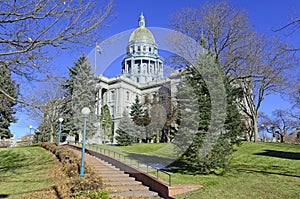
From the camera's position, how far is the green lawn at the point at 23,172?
325 inches

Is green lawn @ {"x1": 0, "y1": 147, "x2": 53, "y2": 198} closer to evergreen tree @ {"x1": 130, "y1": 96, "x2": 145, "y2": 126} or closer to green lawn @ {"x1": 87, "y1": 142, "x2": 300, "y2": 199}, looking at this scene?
green lawn @ {"x1": 87, "y1": 142, "x2": 300, "y2": 199}

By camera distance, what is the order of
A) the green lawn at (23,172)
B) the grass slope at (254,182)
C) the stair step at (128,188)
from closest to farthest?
the grass slope at (254,182) → the green lawn at (23,172) → the stair step at (128,188)

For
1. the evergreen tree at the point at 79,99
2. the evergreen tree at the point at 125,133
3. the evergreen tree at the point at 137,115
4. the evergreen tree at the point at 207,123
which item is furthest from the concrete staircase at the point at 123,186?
the evergreen tree at the point at 137,115

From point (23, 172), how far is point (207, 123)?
8.48 meters

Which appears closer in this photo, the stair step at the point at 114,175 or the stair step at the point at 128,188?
the stair step at the point at 128,188

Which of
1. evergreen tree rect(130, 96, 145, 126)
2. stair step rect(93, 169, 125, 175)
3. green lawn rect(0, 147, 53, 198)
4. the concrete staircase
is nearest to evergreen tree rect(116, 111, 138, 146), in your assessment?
evergreen tree rect(130, 96, 145, 126)

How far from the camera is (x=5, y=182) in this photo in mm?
9305

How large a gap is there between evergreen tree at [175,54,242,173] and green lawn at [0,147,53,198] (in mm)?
5623

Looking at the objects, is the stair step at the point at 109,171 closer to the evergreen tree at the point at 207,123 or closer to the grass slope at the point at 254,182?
the grass slope at the point at 254,182

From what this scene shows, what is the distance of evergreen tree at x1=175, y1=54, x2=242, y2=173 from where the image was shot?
32.0 ft

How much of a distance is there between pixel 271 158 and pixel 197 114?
5.83 m

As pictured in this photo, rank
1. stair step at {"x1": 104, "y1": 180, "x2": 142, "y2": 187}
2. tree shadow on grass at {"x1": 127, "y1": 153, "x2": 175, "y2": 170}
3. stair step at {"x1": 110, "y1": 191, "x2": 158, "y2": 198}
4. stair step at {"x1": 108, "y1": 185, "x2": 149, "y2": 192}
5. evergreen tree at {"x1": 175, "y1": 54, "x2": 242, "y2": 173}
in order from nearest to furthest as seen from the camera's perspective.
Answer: stair step at {"x1": 110, "y1": 191, "x2": 158, "y2": 198} < stair step at {"x1": 108, "y1": 185, "x2": 149, "y2": 192} < stair step at {"x1": 104, "y1": 180, "x2": 142, "y2": 187} < evergreen tree at {"x1": 175, "y1": 54, "x2": 242, "y2": 173} < tree shadow on grass at {"x1": 127, "y1": 153, "x2": 175, "y2": 170}

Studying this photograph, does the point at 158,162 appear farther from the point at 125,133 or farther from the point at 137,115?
the point at 137,115

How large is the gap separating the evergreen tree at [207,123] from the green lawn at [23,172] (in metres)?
5.62
